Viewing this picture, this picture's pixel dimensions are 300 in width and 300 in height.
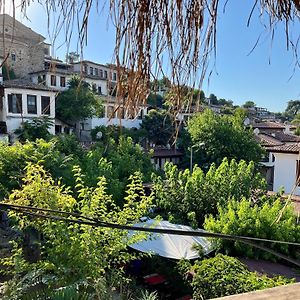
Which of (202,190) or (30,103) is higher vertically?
(30,103)

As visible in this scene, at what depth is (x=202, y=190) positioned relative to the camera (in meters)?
8.37

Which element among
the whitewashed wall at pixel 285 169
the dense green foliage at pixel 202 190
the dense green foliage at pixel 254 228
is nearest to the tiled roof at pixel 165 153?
the whitewashed wall at pixel 285 169

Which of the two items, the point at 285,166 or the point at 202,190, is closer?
the point at 202,190

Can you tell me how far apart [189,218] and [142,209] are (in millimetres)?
2566

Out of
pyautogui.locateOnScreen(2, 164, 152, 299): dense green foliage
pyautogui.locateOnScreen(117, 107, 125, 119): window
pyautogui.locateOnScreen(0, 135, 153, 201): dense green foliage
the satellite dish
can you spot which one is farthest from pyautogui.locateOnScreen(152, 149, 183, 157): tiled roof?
pyautogui.locateOnScreen(117, 107, 125, 119): window

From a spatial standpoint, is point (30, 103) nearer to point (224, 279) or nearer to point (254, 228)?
point (254, 228)

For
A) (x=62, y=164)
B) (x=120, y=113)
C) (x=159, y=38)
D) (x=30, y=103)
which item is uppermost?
(x=30, y=103)

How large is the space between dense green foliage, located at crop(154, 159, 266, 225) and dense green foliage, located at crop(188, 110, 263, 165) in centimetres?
714

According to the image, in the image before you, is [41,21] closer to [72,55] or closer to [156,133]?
[72,55]

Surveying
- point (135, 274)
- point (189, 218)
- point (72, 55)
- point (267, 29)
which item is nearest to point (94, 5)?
point (72, 55)

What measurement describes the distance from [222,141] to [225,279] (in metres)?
11.4

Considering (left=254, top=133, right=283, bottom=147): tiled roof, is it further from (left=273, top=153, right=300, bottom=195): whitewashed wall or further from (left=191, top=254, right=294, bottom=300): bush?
(left=191, top=254, right=294, bottom=300): bush

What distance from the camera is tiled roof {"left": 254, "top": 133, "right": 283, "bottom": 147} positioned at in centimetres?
1784

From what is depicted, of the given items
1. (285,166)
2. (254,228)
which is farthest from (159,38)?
(285,166)
